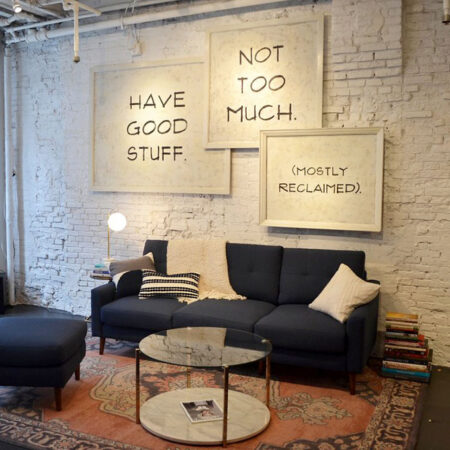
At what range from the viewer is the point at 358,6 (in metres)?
4.68

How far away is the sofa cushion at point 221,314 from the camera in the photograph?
430 centimetres

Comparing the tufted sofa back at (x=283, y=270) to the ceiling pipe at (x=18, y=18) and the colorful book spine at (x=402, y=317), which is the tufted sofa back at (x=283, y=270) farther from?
the ceiling pipe at (x=18, y=18)

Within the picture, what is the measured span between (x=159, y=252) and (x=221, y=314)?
116 cm

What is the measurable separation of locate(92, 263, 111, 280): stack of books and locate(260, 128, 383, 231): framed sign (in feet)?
5.18

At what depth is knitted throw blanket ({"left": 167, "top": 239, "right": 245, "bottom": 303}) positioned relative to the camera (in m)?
5.01

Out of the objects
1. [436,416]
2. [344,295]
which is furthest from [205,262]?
[436,416]

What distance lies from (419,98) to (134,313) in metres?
2.90

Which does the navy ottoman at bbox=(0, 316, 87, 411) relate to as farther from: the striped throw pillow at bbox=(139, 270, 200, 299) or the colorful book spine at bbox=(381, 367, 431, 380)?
the colorful book spine at bbox=(381, 367, 431, 380)

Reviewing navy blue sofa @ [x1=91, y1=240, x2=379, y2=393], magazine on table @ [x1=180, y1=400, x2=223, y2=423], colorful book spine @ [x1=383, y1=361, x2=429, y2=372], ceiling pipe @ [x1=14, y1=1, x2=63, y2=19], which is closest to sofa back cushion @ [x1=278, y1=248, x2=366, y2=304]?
navy blue sofa @ [x1=91, y1=240, x2=379, y2=393]

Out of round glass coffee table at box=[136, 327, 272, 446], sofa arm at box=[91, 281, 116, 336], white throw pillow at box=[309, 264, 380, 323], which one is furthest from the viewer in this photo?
sofa arm at box=[91, 281, 116, 336]

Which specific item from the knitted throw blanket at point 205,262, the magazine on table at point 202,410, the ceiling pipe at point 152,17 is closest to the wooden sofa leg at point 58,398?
the magazine on table at point 202,410

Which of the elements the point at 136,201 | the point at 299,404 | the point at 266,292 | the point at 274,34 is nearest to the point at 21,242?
the point at 136,201

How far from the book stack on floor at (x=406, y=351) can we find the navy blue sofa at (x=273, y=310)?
0.15 metres

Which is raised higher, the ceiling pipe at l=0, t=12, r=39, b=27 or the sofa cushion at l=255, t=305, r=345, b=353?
the ceiling pipe at l=0, t=12, r=39, b=27
